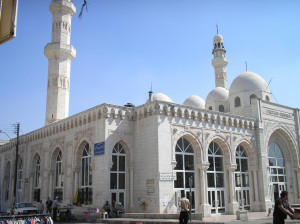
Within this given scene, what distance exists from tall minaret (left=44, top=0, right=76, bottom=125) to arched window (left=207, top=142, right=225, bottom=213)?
56.8 ft

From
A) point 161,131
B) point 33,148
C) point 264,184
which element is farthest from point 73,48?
point 264,184

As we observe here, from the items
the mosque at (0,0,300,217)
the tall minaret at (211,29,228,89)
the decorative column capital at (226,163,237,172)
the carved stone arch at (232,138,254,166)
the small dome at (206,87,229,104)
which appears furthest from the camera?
the tall minaret at (211,29,228,89)

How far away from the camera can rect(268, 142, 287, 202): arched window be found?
104ft

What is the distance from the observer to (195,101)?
4259 cm

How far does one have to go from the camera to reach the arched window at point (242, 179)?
28.3 m

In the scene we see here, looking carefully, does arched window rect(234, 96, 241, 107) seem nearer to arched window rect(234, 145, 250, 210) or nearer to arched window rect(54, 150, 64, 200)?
arched window rect(234, 145, 250, 210)

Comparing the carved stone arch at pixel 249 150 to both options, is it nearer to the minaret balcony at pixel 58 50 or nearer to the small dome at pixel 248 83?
the small dome at pixel 248 83

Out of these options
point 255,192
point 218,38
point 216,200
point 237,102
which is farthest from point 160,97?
point 218,38

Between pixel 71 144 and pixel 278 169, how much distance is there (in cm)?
2155

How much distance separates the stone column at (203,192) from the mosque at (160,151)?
8 centimetres

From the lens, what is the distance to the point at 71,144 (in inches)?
1107

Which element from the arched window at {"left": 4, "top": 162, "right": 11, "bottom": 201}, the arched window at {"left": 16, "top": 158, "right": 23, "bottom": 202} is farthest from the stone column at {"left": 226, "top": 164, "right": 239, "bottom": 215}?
the arched window at {"left": 4, "top": 162, "right": 11, "bottom": 201}

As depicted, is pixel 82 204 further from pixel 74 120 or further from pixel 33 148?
pixel 33 148

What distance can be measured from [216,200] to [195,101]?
61.1 feet
